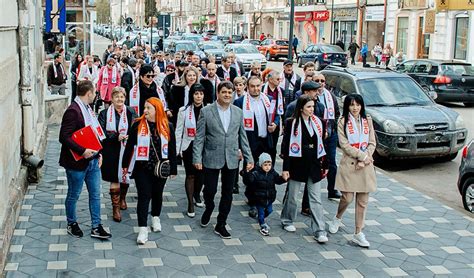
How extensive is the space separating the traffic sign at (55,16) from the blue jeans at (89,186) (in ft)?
43.2

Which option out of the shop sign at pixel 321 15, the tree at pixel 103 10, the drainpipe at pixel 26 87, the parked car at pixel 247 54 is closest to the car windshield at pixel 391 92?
the drainpipe at pixel 26 87

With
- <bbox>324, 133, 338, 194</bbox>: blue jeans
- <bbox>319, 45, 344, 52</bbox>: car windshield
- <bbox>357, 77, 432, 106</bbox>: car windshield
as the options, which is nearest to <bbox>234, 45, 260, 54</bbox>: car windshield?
<bbox>319, 45, 344, 52</bbox>: car windshield

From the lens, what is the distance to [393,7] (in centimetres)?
4266

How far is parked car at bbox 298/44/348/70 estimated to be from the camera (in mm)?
37562

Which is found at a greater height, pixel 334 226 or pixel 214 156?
pixel 214 156

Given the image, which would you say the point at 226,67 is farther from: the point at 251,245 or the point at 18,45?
the point at 251,245

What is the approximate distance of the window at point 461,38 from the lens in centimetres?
3444

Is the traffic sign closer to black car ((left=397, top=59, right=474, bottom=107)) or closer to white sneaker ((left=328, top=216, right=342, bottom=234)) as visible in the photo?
black car ((left=397, top=59, right=474, bottom=107))

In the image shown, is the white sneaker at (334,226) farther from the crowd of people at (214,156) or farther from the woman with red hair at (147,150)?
the woman with red hair at (147,150)

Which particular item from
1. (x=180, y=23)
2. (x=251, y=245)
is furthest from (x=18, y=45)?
(x=180, y=23)

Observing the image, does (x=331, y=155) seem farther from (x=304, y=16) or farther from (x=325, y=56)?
(x=304, y=16)

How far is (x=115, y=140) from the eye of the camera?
841 centimetres

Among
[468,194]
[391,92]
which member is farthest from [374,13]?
[468,194]

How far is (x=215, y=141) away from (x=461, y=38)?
1183 inches
